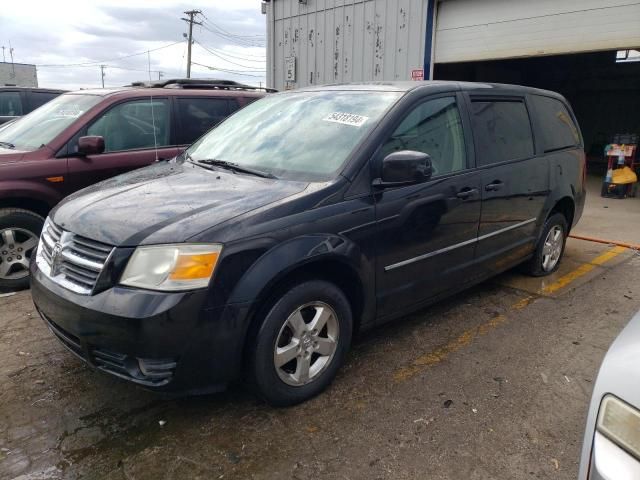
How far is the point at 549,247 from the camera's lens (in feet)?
15.8

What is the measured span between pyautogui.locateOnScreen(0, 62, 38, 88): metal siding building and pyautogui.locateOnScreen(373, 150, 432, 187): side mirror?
35.2 metres

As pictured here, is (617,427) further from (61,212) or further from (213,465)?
(61,212)

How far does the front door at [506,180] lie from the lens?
12.2ft

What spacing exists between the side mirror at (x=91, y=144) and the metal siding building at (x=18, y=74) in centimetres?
3256

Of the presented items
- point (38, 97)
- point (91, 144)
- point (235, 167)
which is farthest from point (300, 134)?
point (38, 97)

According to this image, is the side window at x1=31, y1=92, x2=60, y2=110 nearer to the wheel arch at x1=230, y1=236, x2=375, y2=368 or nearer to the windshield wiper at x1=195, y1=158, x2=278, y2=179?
the windshield wiper at x1=195, y1=158, x2=278, y2=179

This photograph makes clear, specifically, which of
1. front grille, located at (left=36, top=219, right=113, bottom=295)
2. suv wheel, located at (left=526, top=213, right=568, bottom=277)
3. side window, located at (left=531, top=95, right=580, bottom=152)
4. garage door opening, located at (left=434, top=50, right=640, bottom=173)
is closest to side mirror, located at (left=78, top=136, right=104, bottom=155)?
front grille, located at (left=36, top=219, right=113, bottom=295)

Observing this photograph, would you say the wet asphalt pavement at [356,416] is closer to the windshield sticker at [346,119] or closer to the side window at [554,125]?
the windshield sticker at [346,119]

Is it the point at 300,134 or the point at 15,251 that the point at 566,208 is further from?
the point at 15,251

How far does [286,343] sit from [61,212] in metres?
1.46

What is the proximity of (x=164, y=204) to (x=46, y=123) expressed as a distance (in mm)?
3012

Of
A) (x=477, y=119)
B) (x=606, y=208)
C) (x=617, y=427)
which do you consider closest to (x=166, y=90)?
(x=477, y=119)

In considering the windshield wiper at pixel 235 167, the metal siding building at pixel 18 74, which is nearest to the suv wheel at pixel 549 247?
the windshield wiper at pixel 235 167

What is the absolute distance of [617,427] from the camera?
145 centimetres
